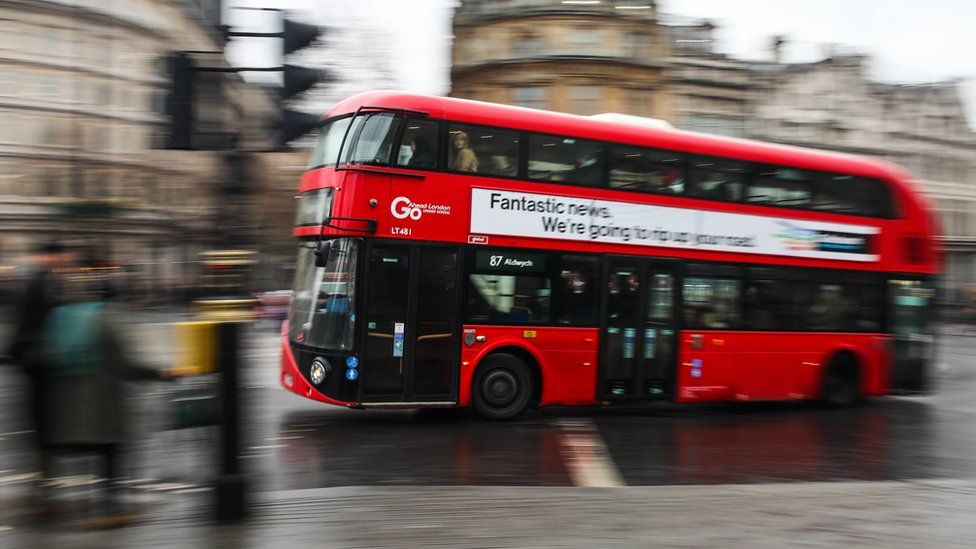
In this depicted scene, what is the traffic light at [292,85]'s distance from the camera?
5840 millimetres

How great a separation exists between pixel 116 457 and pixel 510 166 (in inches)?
233

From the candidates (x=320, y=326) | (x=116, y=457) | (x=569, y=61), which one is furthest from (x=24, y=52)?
(x=116, y=457)

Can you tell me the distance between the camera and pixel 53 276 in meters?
5.62

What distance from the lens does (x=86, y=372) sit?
5.56m

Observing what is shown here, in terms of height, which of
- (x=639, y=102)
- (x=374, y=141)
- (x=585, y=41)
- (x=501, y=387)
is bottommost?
(x=501, y=387)

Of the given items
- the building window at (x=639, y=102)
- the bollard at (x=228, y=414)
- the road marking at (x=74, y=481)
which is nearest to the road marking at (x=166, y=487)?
the road marking at (x=74, y=481)


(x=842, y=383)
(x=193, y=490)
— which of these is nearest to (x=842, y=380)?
(x=842, y=383)

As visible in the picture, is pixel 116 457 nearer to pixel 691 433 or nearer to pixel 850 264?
pixel 691 433

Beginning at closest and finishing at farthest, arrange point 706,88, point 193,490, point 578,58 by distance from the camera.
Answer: point 193,490 < point 578,58 < point 706,88

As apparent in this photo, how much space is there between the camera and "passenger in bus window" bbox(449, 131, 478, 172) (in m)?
10.1

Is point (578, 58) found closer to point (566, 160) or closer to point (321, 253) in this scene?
point (566, 160)

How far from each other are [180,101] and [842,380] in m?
11.0

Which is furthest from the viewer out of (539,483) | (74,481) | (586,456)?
(586,456)

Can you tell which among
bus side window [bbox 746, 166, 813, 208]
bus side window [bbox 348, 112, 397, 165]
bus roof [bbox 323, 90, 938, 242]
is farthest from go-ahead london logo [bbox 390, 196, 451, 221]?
bus side window [bbox 746, 166, 813, 208]
